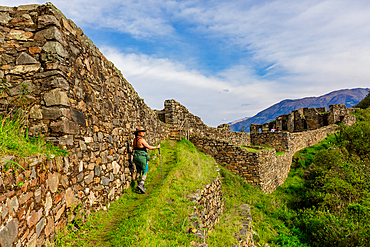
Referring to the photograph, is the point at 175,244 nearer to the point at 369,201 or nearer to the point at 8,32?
the point at 8,32

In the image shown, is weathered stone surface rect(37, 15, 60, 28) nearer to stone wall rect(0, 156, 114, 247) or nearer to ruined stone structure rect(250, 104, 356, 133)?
stone wall rect(0, 156, 114, 247)

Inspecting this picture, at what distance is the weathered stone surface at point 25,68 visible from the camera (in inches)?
173

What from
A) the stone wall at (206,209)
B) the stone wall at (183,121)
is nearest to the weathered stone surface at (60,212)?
the stone wall at (206,209)

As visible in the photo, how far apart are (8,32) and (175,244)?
594cm

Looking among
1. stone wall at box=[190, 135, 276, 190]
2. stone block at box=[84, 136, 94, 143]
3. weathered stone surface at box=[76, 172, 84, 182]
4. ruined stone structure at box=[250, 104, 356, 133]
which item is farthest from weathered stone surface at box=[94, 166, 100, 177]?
ruined stone structure at box=[250, 104, 356, 133]

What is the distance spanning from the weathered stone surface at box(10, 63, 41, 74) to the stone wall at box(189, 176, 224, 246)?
17.9 feet

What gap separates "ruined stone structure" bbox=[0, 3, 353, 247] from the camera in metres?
3.32

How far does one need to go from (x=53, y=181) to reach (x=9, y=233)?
1.20m

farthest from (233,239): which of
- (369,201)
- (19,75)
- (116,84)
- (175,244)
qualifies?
(369,201)

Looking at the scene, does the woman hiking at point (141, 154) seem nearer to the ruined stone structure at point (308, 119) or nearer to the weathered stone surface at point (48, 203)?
the weathered stone surface at point (48, 203)

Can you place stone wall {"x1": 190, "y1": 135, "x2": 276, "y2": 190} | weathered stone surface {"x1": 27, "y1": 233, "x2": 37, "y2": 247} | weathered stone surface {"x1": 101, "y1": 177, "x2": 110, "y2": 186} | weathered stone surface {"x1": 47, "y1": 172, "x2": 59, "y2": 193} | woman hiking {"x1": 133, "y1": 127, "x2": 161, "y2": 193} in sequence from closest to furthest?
weathered stone surface {"x1": 27, "y1": 233, "x2": 37, "y2": 247}, weathered stone surface {"x1": 47, "y1": 172, "x2": 59, "y2": 193}, weathered stone surface {"x1": 101, "y1": 177, "x2": 110, "y2": 186}, woman hiking {"x1": 133, "y1": 127, "x2": 161, "y2": 193}, stone wall {"x1": 190, "y1": 135, "x2": 276, "y2": 190}

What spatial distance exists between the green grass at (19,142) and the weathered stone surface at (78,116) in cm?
82

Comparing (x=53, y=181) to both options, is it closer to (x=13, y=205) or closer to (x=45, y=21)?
(x=13, y=205)

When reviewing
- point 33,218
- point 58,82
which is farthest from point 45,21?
point 33,218
